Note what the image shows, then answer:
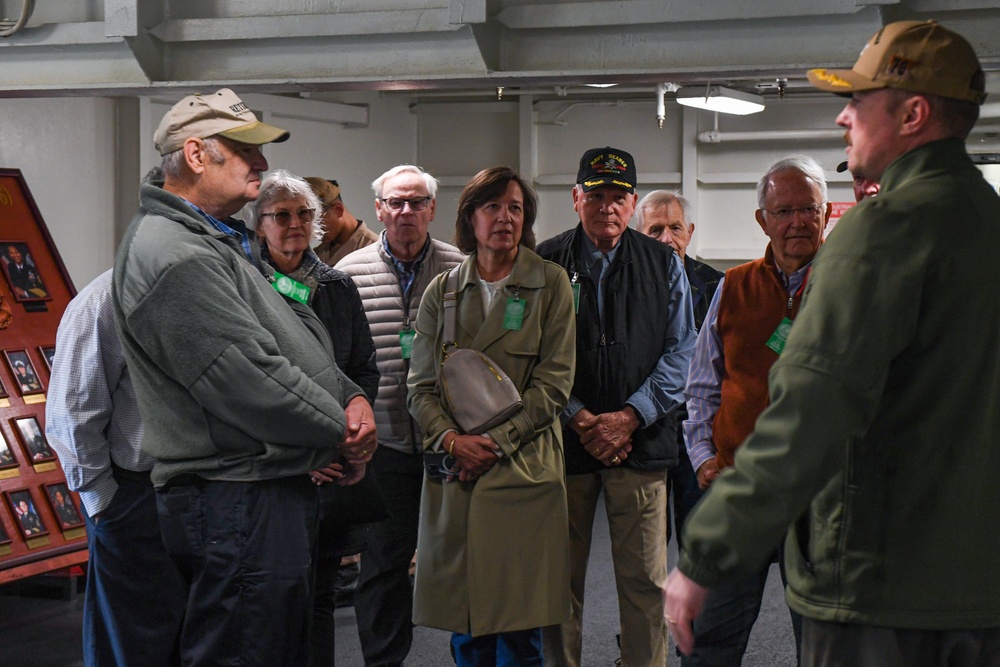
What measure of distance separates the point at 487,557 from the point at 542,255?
107 cm

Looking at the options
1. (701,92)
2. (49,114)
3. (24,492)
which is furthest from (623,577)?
(701,92)

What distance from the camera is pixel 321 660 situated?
3.28 m

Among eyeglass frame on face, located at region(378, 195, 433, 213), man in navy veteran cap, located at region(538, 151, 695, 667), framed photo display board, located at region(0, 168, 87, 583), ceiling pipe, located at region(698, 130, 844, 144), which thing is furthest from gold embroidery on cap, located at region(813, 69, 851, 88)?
ceiling pipe, located at region(698, 130, 844, 144)

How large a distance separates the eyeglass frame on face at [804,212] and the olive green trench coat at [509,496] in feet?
2.21

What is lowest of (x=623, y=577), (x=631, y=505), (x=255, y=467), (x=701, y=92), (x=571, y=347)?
(x=623, y=577)

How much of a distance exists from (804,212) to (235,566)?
171cm

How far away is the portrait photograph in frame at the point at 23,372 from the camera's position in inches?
170

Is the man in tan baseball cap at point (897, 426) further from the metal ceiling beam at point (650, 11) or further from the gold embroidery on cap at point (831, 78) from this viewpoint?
the metal ceiling beam at point (650, 11)

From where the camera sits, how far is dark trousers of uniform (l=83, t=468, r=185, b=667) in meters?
2.88

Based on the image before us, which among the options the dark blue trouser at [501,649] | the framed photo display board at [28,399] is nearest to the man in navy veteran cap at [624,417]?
the dark blue trouser at [501,649]

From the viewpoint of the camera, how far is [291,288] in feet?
10.7

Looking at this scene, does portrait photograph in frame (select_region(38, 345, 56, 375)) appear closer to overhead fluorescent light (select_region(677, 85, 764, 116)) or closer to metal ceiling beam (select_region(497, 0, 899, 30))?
metal ceiling beam (select_region(497, 0, 899, 30))

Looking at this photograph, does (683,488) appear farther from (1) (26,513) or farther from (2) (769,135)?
(2) (769,135)

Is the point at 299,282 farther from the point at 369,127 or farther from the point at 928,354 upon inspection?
the point at 369,127
